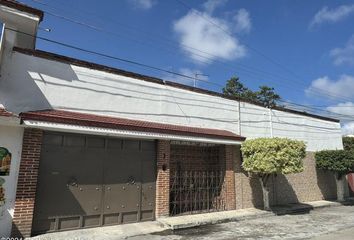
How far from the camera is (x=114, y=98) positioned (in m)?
10.9

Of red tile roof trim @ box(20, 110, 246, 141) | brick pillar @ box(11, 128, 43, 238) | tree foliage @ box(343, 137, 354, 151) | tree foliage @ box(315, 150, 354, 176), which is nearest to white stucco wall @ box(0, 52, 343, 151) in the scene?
red tile roof trim @ box(20, 110, 246, 141)

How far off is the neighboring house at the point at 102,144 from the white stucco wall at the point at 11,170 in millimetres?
24

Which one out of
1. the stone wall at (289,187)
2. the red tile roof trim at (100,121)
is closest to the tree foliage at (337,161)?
the stone wall at (289,187)

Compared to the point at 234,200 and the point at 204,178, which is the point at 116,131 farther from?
the point at 234,200

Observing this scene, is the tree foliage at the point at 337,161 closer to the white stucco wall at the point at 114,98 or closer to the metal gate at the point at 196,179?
the white stucco wall at the point at 114,98

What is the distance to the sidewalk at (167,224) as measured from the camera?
8758 millimetres

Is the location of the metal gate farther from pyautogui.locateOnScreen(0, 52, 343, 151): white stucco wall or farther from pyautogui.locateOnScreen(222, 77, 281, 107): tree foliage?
pyautogui.locateOnScreen(222, 77, 281, 107): tree foliage

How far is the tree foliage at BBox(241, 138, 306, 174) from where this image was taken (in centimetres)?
1256

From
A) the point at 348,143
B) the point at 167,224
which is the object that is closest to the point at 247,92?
the point at 348,143

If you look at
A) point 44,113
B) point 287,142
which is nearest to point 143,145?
point 44,113

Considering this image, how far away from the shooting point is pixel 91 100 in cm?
1037

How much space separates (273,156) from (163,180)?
176 inches

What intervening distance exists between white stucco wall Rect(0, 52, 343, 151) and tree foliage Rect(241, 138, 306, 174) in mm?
1840

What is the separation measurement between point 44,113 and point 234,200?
8451 millimetres
